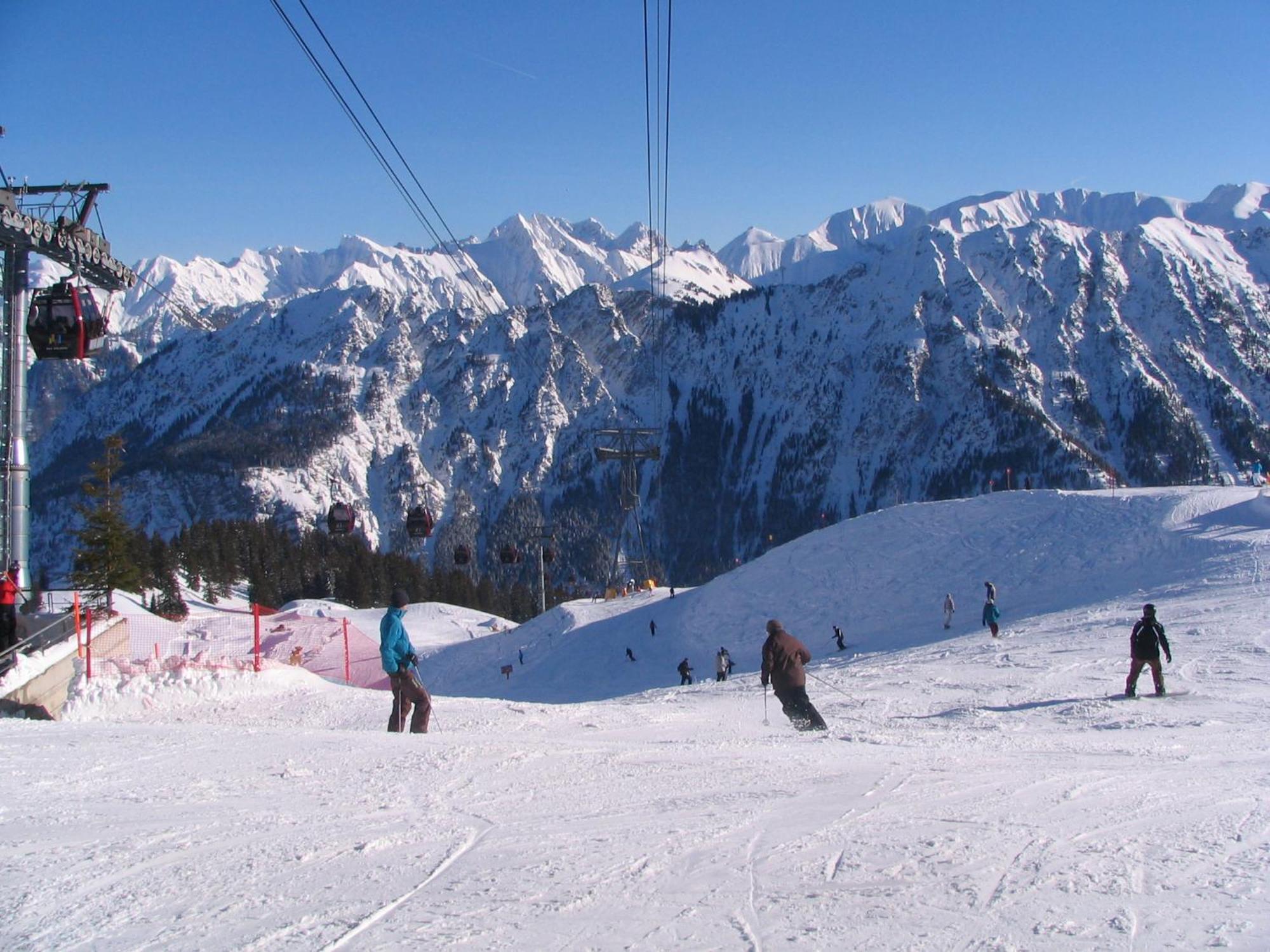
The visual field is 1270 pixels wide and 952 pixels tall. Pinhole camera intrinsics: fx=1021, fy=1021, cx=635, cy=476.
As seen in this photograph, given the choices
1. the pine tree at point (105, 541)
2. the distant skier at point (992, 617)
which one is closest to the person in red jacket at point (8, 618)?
the distant skier at point (992, 617)

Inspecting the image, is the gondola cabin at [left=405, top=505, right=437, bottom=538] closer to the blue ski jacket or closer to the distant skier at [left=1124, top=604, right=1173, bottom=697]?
the blue ski jacket

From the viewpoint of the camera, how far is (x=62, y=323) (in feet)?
63.9

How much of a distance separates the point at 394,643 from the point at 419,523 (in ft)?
75.9

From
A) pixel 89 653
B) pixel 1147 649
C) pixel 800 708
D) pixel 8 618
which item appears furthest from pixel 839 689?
pixel 8 618

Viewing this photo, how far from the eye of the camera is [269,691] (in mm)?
16328

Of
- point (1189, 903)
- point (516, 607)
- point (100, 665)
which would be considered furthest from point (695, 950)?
point (516, 607)

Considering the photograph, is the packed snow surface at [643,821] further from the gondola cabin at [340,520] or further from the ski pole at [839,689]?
the gondola cabin at [340,520]

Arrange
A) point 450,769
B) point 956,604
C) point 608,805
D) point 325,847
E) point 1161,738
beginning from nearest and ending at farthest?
point 325,847
point 608,805
point 450,769
point 1161,738
point 956,604

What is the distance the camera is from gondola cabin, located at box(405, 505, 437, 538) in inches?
1359

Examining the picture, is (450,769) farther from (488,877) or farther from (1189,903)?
(1189,903)

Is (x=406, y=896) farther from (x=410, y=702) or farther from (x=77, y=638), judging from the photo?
(x=77, y=638)

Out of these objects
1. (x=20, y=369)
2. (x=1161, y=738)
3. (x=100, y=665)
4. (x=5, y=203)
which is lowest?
(x=1161, y=738)

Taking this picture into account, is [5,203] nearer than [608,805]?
No

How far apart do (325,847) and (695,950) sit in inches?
109
